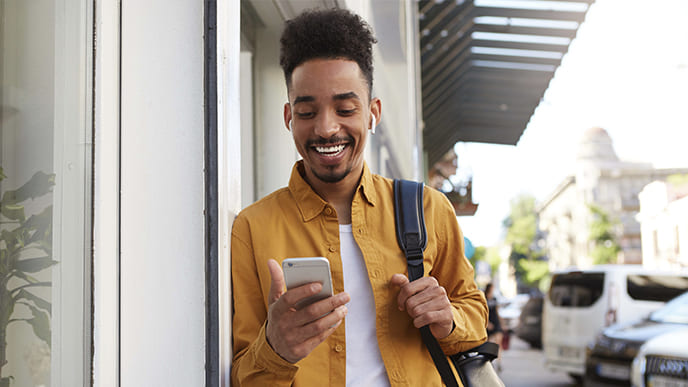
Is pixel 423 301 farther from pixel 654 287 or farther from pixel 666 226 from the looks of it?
pixel 666 226

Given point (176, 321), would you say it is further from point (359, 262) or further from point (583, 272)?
point (583, 272)

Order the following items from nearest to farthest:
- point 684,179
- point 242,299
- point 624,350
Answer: point 242,299 → point 624,350 → point 684,179

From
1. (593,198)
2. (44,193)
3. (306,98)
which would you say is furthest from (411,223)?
(593,198)

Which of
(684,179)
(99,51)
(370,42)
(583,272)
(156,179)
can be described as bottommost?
(583,272)

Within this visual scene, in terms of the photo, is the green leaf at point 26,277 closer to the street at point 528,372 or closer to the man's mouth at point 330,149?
the man's mouth at point 330,149

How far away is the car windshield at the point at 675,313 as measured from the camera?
27.5 ft

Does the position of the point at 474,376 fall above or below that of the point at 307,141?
below

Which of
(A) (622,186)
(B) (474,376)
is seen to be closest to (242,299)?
(B) (474,376)

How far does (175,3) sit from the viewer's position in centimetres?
141

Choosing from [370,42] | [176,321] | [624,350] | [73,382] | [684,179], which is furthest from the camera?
[684,179]

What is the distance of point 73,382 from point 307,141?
71 cm

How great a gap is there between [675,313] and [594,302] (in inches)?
76.4

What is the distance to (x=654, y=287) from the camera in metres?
10.3

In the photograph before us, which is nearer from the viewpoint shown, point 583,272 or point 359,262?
point 359,262
